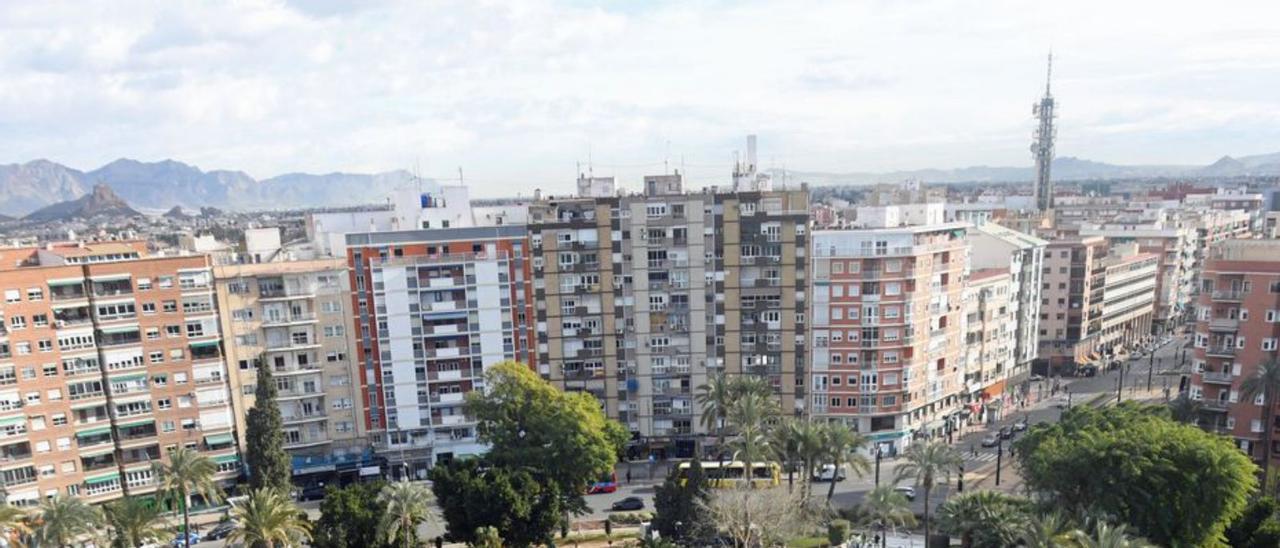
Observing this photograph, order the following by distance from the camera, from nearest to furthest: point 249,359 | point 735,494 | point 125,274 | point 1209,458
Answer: point 1209,458 → point 735,494 → point 125,274 → point 249,359

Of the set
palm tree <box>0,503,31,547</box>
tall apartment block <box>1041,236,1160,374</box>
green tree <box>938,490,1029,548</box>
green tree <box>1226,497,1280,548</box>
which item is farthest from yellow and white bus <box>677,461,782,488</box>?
tall apartment block <box>1041,236,1160,374</box>

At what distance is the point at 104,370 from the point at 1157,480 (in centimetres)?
9243

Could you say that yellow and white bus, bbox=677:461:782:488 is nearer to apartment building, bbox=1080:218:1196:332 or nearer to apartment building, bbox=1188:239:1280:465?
apartment building, bbox=1188:239:1280:465

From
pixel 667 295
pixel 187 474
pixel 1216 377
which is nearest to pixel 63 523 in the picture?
pixel 187 474

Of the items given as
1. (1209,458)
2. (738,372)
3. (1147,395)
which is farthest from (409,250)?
(1147,395)

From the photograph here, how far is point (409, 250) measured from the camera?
78.8 metres

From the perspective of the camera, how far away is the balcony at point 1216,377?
7225 cm

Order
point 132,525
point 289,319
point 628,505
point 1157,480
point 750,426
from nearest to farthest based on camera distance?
point 1157,480 < point 132,525 < point 750,426 < point 628,505 < point 289,319

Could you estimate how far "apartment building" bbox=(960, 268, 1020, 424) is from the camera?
315 feet

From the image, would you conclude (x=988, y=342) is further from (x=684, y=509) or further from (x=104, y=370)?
(x=104, y=370)

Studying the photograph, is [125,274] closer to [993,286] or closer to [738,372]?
[738,372]

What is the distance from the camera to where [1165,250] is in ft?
460

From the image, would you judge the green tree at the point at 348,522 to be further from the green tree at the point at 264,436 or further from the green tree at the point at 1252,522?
the green tree at the point at 1252,522

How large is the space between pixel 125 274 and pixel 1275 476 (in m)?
111
